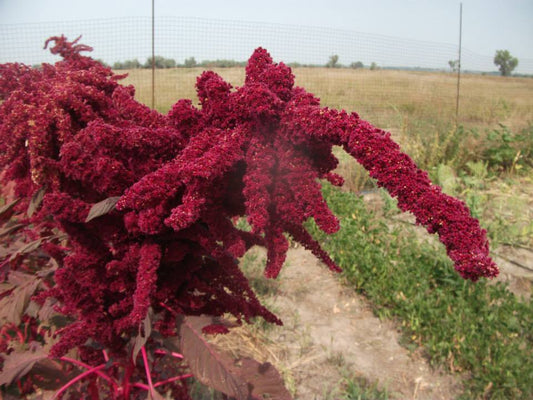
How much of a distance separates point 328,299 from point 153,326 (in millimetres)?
2317

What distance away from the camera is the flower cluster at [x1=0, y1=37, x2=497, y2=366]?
0.51 m

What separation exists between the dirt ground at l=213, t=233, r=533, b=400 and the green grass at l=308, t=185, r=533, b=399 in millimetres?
93

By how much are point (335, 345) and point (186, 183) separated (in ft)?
7.20

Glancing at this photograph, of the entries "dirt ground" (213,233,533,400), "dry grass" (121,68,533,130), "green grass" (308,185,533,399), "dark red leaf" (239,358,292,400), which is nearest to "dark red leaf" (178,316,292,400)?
"dark red leaf" (239,358,292,400)

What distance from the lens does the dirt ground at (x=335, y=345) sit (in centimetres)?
219

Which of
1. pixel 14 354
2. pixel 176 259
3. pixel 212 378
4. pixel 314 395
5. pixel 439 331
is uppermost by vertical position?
pixel 176 259

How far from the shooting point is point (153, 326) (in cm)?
83

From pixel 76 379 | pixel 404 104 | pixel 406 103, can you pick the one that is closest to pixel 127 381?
pixel 76 379

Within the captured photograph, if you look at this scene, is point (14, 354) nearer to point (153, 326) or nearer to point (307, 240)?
point (153, 326)

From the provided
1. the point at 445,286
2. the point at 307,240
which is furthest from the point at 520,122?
the point at 307,240

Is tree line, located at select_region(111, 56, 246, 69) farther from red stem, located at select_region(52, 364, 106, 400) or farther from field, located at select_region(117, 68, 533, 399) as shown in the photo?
red stem, located at select_region(52, 364, 106, 400)

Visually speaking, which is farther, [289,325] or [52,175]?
[289,325]

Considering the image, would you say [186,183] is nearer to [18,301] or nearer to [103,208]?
[103,208]

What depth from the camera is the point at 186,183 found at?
56cm
